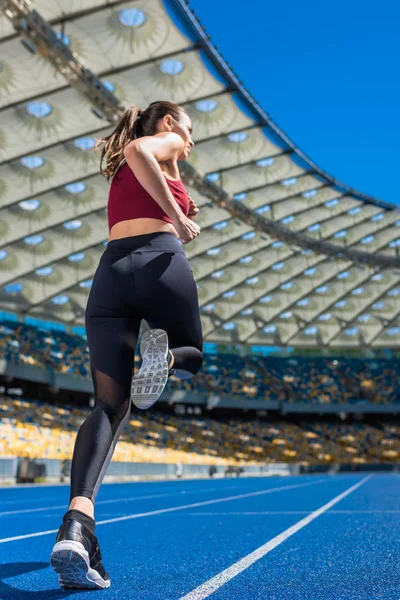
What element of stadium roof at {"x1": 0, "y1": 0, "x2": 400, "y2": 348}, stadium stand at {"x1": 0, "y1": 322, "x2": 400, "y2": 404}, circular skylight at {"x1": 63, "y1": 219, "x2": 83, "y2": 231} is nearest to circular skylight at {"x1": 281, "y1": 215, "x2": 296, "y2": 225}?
stadium roof at {"x1": 0, "y1": 0, "x2": 400, "y2": 348}

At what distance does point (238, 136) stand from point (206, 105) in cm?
286

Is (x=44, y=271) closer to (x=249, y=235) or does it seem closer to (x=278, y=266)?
(x=249, y=235)

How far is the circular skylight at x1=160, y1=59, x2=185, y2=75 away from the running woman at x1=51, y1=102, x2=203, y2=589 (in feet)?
66.4

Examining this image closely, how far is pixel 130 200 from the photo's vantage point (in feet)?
9.13

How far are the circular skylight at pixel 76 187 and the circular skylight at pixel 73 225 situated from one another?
2.70 m

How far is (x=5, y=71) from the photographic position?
795 inches

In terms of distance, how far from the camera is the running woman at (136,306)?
2.42 m

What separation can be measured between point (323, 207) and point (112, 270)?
3258 cm

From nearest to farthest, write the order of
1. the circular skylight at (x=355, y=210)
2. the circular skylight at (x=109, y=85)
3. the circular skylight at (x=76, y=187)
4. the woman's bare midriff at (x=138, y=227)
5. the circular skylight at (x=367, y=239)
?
the woman's bare midriff at (x=138, y=227) → the circular skylight at (x=109, y=85) → the circular skylight at (x=76, y=187) → the circular skylight at (x=355, y=210) → the circular skylight at (x=367, y=239)

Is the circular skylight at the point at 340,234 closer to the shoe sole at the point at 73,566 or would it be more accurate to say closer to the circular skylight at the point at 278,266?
the circular skylight at the point at 278,266

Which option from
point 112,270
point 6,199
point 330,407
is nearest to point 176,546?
point 112,270

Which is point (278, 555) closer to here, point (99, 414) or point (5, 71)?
point (99, 414)

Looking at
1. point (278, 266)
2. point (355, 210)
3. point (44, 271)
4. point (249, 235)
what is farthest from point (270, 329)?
point (44, 271)

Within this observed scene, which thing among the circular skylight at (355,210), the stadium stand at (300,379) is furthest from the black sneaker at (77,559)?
the stadium stand at (300,379)
